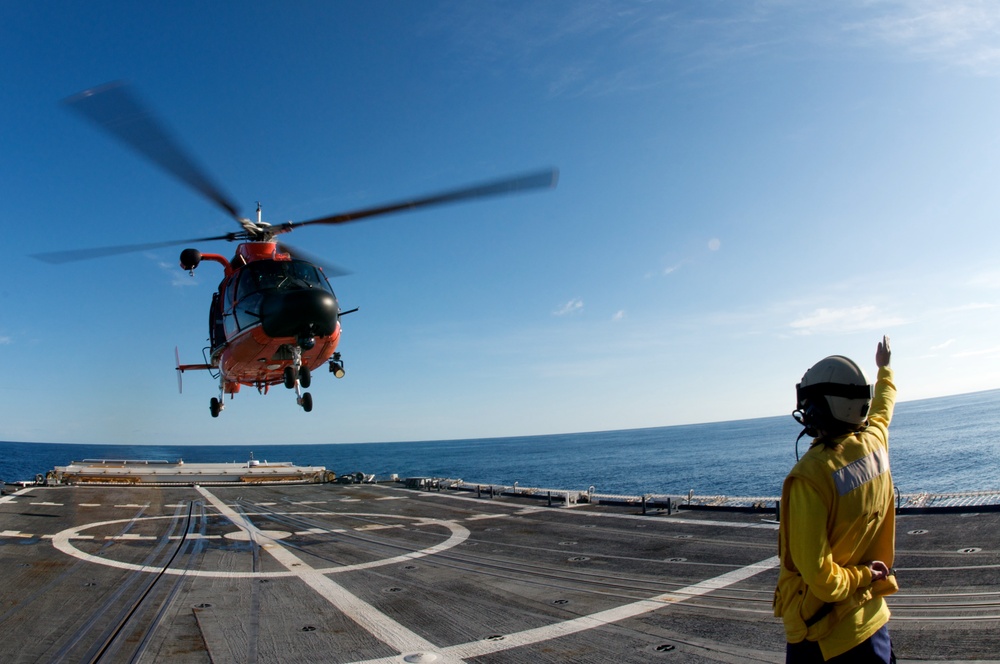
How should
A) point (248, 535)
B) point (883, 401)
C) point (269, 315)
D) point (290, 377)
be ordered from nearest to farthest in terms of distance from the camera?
point (883, 401) → point (269, 315) → point (290, 377) → point (248, 535)

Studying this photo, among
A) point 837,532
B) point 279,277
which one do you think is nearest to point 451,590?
point 279,277

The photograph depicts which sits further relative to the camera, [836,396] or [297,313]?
[297,313]

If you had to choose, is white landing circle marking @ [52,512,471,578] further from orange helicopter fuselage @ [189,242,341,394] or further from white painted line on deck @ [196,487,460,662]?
orange helicopter fuselage @ [189,242,341,394]

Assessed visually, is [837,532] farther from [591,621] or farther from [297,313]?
[297,313]

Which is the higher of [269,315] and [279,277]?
[279,277]

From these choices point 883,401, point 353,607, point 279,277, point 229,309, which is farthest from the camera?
point 229,309

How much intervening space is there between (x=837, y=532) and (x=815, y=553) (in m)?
0.30

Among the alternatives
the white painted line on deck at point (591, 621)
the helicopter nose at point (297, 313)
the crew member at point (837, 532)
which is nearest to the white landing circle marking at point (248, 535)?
the helicopter nose at point (297, 313)

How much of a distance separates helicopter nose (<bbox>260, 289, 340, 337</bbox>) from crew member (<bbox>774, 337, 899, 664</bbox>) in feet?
39.0

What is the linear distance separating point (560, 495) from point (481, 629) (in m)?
15.6

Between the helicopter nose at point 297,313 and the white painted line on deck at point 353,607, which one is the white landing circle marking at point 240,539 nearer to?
the white painted line on deck at point 353,607

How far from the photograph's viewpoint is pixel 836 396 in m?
3.25

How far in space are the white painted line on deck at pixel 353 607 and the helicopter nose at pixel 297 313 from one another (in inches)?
219

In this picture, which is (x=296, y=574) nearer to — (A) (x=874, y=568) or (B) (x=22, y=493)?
(A) (x=874, y=568)
